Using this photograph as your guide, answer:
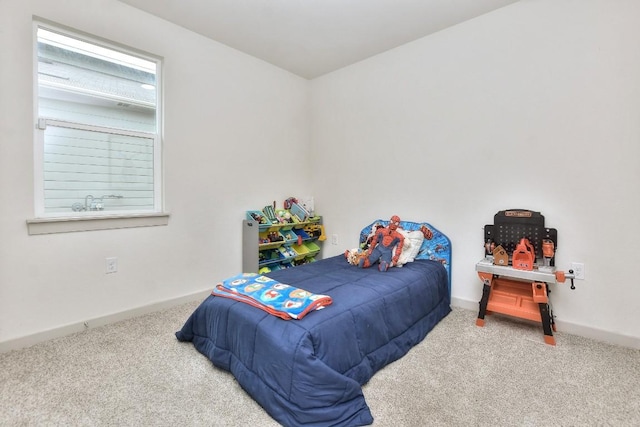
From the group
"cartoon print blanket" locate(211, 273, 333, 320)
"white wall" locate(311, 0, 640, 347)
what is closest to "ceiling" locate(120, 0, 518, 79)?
"white wall" locate(311, 0, 640, 347)

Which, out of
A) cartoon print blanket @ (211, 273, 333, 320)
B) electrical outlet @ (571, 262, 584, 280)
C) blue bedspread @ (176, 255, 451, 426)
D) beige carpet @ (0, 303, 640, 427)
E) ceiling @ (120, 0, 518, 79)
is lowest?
beige carpet @ (0, 303, 640, 427)

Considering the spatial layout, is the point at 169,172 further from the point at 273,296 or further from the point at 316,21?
the point at 316,21

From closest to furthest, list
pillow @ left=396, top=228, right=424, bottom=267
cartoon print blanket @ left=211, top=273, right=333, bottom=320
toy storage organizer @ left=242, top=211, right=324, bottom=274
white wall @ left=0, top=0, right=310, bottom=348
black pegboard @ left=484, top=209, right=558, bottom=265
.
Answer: cartoon print blanket @ left=211, top=273, right=333, bottom=320, white wall @ left=0, top=0, right=310, bottom=348, black pegboard @ left=484, top=209, right=558, bottom=265, pillow @ left=396, top=228, right=424, bottom=267, toy storage organizer @ left=242, top=211, right=324, bottom=274

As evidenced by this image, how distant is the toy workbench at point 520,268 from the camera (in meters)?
2.03

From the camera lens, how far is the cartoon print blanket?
156 centimetres

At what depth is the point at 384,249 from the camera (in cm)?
252

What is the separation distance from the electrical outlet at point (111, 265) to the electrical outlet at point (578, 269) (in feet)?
11.0

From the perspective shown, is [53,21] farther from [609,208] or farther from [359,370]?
[609,208]

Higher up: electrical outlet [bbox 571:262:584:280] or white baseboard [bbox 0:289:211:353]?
electrical outlet [bbox 571:262:584:280]

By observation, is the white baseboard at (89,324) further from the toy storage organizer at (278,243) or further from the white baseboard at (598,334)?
the white baseboard at (598,334)

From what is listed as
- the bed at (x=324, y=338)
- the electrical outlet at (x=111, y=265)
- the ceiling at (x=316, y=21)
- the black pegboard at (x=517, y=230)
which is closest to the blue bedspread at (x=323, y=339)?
the bed at (x=324, y=338)

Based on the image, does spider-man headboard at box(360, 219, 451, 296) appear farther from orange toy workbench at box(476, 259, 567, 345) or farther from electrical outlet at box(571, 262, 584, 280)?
electrical outlet at box(571, 262, 584, 280)

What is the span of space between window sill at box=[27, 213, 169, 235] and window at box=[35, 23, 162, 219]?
41mm

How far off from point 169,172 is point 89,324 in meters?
1.29
